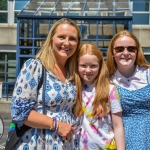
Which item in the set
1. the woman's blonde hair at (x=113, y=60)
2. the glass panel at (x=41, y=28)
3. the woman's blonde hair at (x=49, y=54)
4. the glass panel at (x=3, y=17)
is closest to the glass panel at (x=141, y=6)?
the glass panel at (x=3, y=17)

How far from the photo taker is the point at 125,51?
2.90m

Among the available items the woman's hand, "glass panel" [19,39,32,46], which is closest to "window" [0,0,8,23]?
"glass panel" [19,39,32,46]

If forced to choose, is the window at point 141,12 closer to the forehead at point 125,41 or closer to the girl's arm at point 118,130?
the forehead at point 125,41

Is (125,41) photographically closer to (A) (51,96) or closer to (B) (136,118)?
(B) (136,118)

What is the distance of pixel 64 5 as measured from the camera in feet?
48.6

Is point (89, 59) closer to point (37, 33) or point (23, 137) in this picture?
point (23, 137)

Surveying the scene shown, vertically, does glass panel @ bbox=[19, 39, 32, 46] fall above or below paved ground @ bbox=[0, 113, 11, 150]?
above

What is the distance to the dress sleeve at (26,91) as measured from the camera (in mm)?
2584

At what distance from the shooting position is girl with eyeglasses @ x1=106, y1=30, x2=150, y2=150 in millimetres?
2836

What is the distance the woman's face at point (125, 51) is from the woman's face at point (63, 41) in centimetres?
39

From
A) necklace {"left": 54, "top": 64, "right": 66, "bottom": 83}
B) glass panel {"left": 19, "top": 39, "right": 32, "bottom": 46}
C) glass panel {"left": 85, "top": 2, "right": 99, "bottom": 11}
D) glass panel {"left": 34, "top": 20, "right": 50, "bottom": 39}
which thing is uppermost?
glass panel {"left": 85, "top": 2, "right": 99, "bottom": 11}

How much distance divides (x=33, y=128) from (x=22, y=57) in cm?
1029

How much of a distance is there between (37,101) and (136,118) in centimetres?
77

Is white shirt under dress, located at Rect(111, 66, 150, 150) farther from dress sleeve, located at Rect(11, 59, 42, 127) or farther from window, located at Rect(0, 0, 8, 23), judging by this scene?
window, located at Rect(0, 0, 8, 23)
